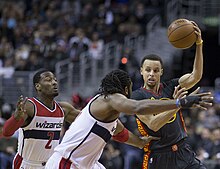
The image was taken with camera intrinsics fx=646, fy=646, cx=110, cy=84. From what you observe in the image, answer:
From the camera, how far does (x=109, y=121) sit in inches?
299

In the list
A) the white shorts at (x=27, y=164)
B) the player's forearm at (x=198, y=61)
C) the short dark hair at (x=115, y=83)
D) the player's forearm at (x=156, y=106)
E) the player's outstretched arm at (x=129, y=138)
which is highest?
the player's forearm at (x=198, y=61)

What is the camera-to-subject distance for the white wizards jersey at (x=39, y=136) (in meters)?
8.76

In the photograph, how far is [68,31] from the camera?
71.3ft

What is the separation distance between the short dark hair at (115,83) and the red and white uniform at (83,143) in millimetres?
288

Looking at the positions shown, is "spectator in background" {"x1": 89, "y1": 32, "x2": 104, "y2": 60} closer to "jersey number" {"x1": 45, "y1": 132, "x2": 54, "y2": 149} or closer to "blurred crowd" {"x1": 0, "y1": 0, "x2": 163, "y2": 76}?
"blurred crowd" {"x1": 0, "y1": 0, "x2": 163, "y2": 76}

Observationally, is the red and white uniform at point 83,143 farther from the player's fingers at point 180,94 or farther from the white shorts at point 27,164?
the white shorts at point 27,164

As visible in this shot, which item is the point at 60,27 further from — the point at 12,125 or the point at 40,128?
the point at 12,125

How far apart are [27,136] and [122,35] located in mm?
13348

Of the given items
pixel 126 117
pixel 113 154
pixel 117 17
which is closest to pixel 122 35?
pixel 117 17

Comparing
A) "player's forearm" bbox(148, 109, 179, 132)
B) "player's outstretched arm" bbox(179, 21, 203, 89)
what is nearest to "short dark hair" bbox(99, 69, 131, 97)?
"player's forearm" bbox(148, 109, 179, 132)

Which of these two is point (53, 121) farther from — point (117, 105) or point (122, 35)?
point (122, 35)

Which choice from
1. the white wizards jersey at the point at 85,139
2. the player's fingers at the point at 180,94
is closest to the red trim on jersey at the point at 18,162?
the white wizards jersey at the point at 85,139

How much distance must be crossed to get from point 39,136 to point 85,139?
54.7 inches

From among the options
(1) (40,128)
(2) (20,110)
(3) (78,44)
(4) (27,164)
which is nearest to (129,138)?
(1) (40,128)
